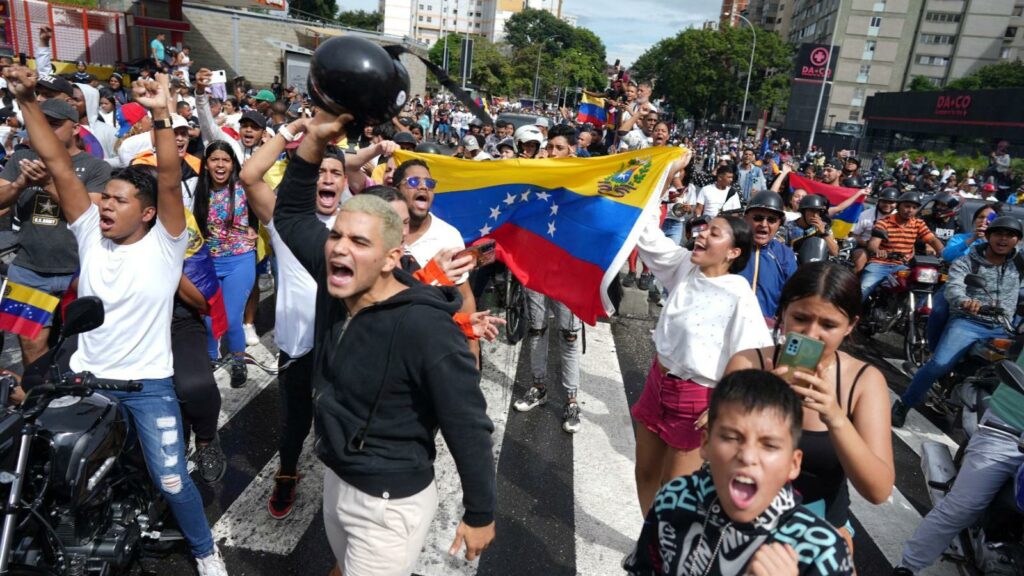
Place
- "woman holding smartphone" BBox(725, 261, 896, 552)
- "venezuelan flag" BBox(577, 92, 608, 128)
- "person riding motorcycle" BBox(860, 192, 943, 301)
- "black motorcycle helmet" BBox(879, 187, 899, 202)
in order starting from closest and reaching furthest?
"woman holding smartphone" BBox(725, 261, 896, 552), "person riding motorcycle" BBox(860, 192, 943, 301), "black motorcycle helmet" BBox(879, 187, 899, 202), "venezuelan flag" BBox(577, 92, 608, 128)

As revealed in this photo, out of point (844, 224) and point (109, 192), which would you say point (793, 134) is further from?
point (109, 192)

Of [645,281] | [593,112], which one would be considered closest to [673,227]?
[645,281]

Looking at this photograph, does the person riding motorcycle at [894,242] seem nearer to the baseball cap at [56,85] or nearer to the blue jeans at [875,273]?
the blue jeans at [875,273]

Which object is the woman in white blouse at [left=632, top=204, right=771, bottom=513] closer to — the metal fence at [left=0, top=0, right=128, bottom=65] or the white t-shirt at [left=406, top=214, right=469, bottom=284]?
the white t-shirt at [left=406, top=214, right=469, bottom=284]

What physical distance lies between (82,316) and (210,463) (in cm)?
201

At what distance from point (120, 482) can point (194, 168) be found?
11.4 feet

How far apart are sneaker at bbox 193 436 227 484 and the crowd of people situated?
Answer: 0.06 ft

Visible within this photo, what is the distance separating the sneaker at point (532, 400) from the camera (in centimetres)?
564

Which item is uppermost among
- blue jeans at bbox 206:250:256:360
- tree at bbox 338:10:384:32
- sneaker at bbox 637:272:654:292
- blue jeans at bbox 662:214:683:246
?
tree at bbox 338:10:384:32

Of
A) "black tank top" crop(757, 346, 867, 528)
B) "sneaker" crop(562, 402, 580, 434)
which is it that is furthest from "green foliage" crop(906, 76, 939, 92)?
"black tank top" crop(757, 346, 867, 528)

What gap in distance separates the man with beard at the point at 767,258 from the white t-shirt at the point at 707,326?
135 centimetres

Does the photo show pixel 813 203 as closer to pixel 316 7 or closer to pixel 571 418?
pixel 571 418

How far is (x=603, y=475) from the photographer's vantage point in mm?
4785

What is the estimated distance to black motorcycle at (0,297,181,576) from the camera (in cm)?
238
